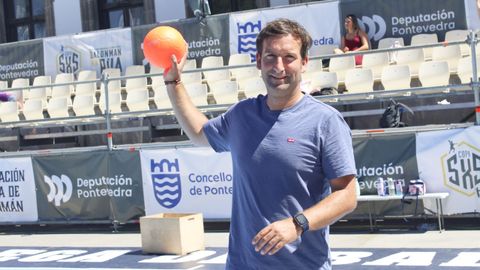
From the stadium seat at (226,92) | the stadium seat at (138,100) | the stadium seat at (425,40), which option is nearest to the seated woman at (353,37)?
the stadium seat at (425,40)

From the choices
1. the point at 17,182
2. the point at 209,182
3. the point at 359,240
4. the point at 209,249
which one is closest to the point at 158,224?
the point at 209,249

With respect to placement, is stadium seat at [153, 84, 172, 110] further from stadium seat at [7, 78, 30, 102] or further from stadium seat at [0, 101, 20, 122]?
stadium seat at [7, 78, 30, 102]

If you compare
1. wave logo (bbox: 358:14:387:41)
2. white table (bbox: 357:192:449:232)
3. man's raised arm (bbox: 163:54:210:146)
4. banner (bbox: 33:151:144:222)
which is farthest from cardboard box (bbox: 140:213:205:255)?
wave logo (bbox: 358:14:387:41)

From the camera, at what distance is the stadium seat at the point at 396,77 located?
12078mm

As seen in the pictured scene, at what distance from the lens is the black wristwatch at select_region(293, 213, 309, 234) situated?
285cm

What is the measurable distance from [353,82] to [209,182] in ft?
9.90

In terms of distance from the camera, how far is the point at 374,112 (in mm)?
12188

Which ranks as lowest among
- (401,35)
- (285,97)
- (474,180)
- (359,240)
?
(359,240)

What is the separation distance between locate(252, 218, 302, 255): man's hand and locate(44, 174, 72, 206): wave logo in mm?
10303

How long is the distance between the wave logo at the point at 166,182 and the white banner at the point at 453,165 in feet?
12.3

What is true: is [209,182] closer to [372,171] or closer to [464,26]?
[372,171]

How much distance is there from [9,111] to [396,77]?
26.2ft

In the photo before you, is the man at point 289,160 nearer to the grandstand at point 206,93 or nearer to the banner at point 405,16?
the grandstand at point 206,93

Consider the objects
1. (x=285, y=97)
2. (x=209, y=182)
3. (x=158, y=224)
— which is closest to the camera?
(x=285, y=97)
